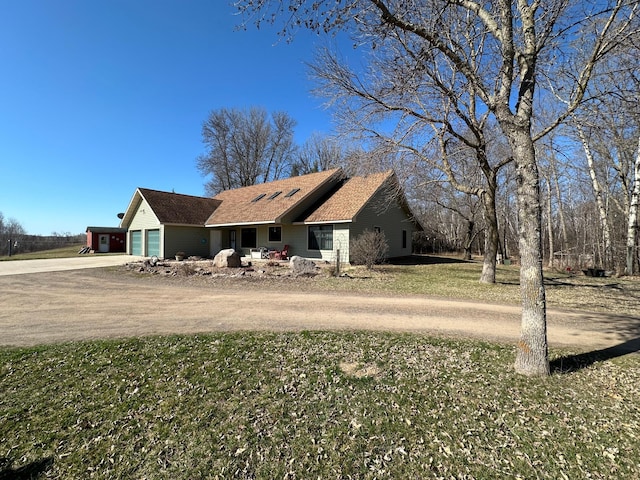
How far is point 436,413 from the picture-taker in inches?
133

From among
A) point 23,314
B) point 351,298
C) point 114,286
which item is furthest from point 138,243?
point 351,298

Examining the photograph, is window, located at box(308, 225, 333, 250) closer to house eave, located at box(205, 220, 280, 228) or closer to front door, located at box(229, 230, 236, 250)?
house eave, located at box(205, 220, 280, 228)

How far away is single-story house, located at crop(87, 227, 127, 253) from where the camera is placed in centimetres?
2912

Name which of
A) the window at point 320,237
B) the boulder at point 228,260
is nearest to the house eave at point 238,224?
the window at point 320,237

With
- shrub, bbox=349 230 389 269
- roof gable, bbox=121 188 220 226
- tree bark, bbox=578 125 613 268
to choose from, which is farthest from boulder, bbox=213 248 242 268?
tree bark, bbox=578 125 613 268

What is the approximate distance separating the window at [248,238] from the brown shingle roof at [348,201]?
15.6 feet

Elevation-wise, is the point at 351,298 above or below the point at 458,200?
below

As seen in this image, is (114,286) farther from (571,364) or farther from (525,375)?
(571,364)

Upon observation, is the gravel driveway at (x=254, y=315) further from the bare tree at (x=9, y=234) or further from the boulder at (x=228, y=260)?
the bare tree at (x=9, y=234)

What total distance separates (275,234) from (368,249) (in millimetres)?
7640

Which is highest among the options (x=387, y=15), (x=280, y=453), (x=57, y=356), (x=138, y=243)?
(x=387, y=15)

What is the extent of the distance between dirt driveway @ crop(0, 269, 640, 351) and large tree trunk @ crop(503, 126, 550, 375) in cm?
136

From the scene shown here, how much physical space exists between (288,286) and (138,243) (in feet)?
62.9

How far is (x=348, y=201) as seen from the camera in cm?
1819
